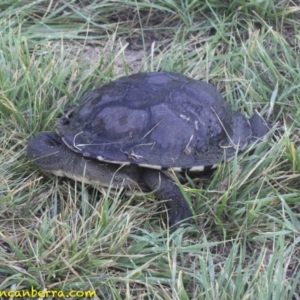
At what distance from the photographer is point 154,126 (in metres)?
3.17

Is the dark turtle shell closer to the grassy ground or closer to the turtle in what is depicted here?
the turtle

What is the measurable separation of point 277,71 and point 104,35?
1.18 metres

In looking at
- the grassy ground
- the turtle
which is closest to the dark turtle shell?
the turtle

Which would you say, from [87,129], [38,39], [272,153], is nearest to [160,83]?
[87,129]

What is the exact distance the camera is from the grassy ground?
2658mm

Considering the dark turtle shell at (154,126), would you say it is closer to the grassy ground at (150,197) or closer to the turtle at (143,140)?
the turtle at (143,140)

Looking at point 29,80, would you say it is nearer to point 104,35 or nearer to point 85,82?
point 85,82

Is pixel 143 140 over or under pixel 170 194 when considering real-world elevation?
over

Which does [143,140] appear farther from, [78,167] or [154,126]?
[78,167]

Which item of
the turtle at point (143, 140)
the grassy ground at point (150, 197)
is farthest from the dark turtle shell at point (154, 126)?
the grassy ground at point (150, 197)

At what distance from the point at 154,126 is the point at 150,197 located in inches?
13.3

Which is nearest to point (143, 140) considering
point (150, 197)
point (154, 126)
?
point (154, 126)

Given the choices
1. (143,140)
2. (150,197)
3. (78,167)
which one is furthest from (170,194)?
(78,167)

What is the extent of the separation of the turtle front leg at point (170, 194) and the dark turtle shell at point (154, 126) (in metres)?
0.07
